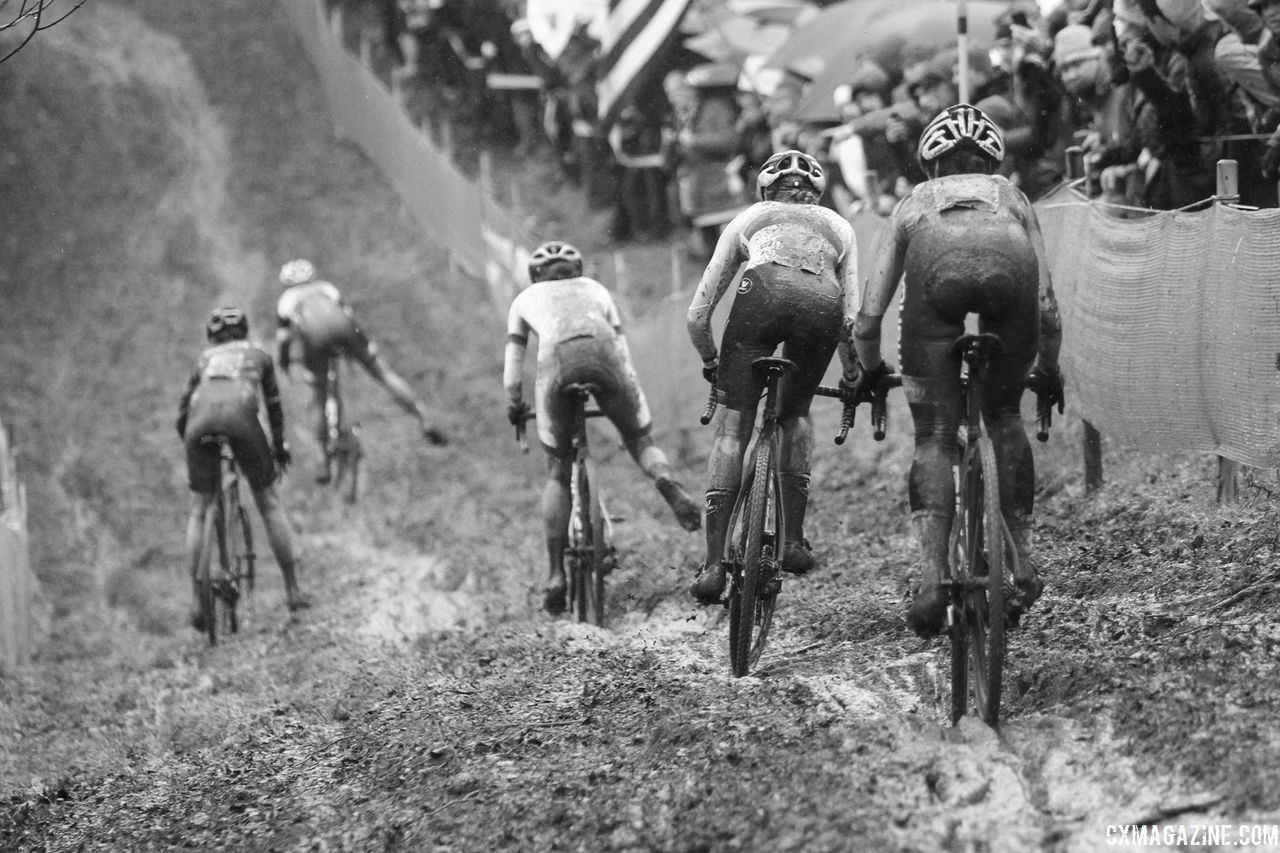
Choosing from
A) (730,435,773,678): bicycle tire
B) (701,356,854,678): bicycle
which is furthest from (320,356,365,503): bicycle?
(730,435,773,678): bicycle tire

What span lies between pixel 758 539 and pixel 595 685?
45.7 inches

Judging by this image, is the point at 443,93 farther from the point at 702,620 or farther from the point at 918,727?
the point at 918,727

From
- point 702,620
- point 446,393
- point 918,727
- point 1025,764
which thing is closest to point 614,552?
point 702,620

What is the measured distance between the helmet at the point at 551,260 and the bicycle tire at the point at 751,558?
3.00m

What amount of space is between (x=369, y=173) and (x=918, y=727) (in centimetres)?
2492

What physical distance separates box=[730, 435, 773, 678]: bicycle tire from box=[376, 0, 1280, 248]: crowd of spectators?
2513mm

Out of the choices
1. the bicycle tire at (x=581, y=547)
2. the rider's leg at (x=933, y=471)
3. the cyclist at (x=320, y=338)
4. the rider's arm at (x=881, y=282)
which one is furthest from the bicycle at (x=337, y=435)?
the rider's leg at (x=933, y=471)

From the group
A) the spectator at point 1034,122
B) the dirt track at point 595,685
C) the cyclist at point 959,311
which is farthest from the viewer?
the spectator at point 1034,122

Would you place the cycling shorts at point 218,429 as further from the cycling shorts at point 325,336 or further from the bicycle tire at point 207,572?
the cycling shorts at point 325,336

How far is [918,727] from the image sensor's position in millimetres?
6465

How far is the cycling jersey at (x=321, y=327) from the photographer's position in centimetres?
1559

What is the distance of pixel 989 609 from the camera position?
6.16m

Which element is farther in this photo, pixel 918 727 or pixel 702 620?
pixel 702 620

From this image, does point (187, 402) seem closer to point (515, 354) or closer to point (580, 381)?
point (515, 354)
